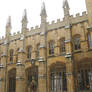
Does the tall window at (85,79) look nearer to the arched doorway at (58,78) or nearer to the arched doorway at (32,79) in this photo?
the arched doorway at (58,78)

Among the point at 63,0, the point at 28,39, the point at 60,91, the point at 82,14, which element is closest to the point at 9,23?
the point at 28,39

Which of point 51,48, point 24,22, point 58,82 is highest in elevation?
point 24,22

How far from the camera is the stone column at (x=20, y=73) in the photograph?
73.5 feet

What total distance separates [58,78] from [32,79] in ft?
13.0

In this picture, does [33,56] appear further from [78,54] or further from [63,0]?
[63,0]

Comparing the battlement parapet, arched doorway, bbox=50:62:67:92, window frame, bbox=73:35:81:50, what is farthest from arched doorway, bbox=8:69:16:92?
window frame, bbox=73:35:81:50

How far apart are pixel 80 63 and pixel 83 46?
7.15 feet

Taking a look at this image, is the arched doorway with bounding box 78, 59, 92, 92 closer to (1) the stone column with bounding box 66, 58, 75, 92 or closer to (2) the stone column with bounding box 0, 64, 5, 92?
(1) the stone column with bounding box 66, 58, 75, 92

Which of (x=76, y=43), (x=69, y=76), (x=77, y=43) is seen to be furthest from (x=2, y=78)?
(x=77, y=43)

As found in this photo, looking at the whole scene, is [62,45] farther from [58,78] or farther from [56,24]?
[58,78]

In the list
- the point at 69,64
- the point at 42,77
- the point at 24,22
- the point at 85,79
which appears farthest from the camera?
the point at 24,22

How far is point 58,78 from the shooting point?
810 inches

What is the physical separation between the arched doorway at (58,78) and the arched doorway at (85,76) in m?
2.16

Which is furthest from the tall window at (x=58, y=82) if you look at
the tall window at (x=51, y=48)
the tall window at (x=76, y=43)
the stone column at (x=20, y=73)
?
the stone column at (x=20, y=73)
